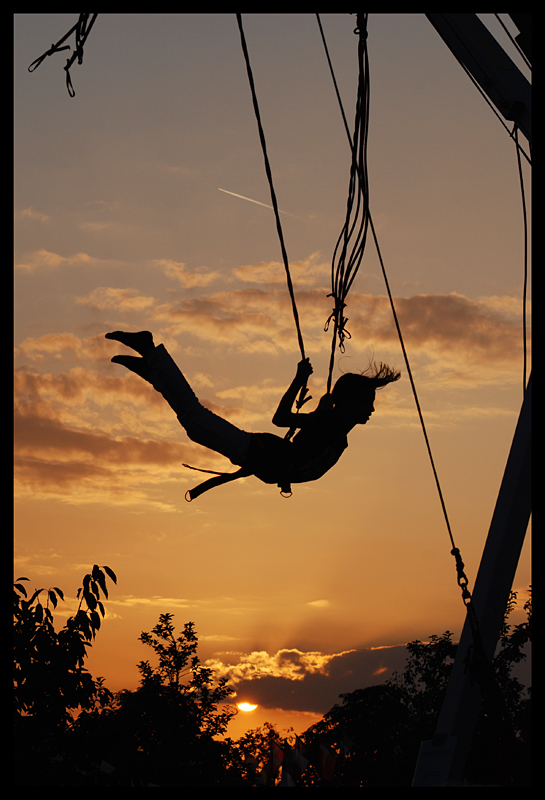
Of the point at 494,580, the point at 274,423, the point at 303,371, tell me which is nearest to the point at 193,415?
the point at 274,423

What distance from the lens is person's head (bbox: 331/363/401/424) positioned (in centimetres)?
512

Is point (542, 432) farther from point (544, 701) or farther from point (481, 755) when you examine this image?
point (481, 755)

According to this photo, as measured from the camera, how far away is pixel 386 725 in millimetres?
27266

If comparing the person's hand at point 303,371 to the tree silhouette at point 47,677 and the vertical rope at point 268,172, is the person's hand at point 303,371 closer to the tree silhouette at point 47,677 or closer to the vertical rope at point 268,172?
the vertical rope at point 268,172

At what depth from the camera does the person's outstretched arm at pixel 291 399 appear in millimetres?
4906

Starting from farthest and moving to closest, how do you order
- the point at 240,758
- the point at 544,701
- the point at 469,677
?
the point at 240,758
the point at 469,677
the point at 544,701

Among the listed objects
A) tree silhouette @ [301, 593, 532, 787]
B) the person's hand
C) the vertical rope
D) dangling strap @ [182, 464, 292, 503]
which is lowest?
tree silhouette @ [301, 593, 532, 787]

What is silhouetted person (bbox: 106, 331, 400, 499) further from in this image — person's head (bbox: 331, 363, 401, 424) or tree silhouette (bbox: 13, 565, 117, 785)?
tree silhouette (bbox: 13, 565, 117, 785)

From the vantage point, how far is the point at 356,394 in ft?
16.9

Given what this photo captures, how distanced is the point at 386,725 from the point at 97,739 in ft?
75.6

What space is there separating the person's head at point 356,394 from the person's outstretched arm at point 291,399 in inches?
13.3

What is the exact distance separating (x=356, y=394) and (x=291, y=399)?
51cm

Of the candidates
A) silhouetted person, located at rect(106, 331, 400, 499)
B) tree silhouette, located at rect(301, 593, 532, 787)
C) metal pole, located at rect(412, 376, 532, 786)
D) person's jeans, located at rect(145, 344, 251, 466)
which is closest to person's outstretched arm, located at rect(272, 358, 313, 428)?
silhouetted person, located at rect(106, 331, 400, 499)

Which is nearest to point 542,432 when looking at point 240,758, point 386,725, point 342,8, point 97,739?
point 342,8
